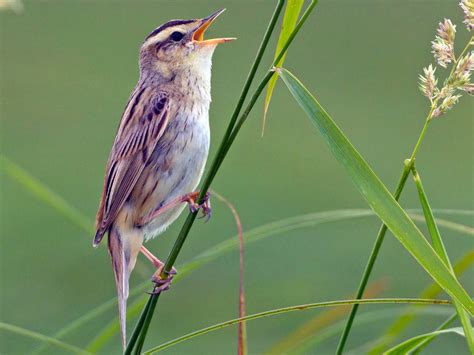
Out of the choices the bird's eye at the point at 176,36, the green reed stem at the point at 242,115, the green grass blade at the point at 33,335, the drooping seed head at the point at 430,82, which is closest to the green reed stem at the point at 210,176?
the green reed stem at the point at 242,115

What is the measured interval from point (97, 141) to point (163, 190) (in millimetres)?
4336

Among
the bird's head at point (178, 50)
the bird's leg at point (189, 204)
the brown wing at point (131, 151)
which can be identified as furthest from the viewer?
the bird's head at point (178, 50)

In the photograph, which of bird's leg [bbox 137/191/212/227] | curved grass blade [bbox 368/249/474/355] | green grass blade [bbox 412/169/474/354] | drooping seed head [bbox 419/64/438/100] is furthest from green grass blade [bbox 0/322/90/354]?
drooping seed head [bbox 419/64/438/100]

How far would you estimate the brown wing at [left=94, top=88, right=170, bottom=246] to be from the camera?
274cm

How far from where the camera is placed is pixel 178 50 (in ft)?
9.63

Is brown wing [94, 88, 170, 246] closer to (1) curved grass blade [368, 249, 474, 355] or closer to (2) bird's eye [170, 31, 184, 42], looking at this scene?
(2) bird's eye [170, 31, 184, 42]

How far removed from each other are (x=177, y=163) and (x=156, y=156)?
0.08 m

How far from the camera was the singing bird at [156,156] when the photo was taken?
2.69 metres

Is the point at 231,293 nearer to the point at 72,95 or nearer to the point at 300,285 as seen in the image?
the point at 300,285

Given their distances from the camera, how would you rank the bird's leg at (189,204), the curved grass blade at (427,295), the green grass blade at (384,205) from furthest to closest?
the bird's leg at (189,204) < the curved grass blade at (427,295) < the green grass blade at (384,205)

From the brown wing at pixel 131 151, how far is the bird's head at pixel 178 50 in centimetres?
12

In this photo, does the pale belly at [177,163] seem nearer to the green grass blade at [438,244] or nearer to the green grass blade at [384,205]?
the green grass blade at [384,205]

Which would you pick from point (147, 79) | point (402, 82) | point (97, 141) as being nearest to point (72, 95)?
point (97, 141)

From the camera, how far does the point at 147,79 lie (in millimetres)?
2951
